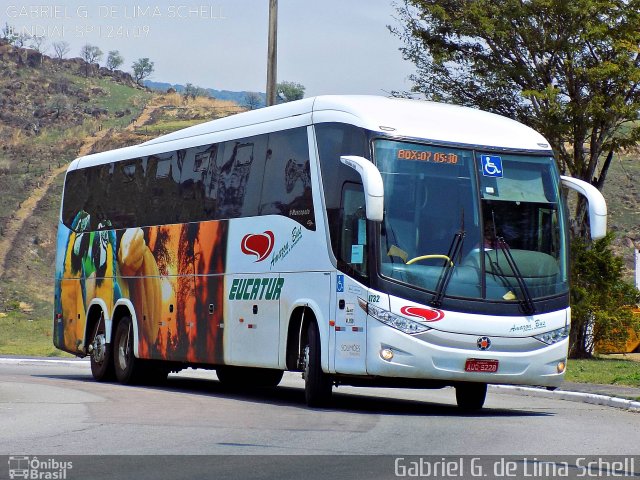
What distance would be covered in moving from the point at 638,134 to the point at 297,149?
15231mm

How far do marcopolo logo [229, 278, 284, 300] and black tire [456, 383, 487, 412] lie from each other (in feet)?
9.23

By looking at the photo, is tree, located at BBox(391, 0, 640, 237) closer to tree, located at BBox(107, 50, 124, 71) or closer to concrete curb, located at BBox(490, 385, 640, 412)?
concrete curb, located at BBox(490, 385, 640, 412)

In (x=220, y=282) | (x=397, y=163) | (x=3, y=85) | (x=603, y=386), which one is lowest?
(x=603, y=386)

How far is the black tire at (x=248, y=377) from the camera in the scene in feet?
73.2

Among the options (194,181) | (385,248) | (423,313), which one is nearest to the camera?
(423,313)

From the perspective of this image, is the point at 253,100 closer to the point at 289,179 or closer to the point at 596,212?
the point at 289,179

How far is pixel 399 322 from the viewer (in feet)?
51.0

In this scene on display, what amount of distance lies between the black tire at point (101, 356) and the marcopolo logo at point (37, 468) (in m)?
12.7

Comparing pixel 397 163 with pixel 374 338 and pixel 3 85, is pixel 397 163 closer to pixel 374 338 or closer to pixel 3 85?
pixel 374 338

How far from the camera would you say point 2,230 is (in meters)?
77.0

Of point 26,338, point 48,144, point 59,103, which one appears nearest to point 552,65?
point 26,338

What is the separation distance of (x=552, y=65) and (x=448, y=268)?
16946 mm

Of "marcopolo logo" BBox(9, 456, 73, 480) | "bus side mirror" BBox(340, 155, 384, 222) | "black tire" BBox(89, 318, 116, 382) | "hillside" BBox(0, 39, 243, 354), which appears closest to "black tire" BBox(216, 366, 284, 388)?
"black tire" BBox(89, 318, 116, 382)

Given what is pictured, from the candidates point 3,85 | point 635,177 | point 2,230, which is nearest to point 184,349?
point 2,230
